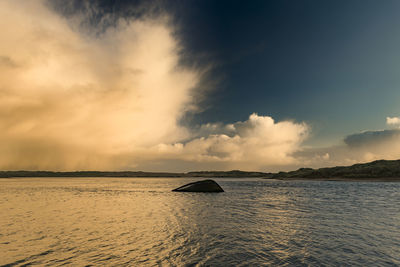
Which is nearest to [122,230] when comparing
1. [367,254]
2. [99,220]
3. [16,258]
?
[99,220]

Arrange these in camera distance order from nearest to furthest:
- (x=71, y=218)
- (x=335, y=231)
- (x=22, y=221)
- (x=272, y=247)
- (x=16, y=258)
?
(x=16, y=258)
(x=272, y=247)
(x=335, y=231)
(x=22, y=221)
(x=71, y=218)

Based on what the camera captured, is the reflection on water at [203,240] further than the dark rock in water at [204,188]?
No

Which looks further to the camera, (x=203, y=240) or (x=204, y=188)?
(x=204, y=188)

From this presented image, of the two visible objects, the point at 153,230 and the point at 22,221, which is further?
the point at 22,221

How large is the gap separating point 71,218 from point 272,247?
15.9 metres

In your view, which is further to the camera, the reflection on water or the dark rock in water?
the dark rock in water

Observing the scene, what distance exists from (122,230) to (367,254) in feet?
42.6

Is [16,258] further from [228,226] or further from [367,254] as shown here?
[367,254]

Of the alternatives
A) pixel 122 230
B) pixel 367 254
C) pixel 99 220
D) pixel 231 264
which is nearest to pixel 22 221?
pixel 99 220

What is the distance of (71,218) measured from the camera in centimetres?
1812

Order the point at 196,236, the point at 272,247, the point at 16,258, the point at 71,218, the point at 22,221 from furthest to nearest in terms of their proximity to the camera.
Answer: the point at 71,218 < the point at 22,221 < the point at 196,236 < the point at 272,247 < the point at 16,258

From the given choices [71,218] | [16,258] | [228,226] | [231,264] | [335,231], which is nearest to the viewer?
[231,264]

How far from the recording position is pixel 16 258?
365 inches

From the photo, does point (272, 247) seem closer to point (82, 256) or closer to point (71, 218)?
point (82, 256)
